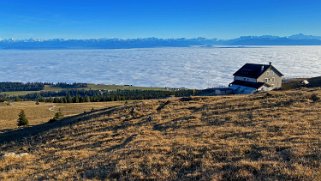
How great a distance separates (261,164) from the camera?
1472 cm

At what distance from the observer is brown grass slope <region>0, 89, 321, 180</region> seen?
1484 cm

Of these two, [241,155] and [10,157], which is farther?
[10,157]

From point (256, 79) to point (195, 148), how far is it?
67504 millimetres

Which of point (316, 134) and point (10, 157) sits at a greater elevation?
point (316, 134)

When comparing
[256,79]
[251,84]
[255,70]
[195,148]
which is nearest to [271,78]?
[255,70]

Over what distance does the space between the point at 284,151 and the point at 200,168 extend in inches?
169

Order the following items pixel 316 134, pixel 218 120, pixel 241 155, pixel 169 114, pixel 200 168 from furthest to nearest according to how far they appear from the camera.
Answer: pixel 169 114 → pixel 218 120 → pixel 316 134 → pixel 241 155 → pixel 200 168

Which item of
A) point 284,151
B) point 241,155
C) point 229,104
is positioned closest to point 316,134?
point 284,151

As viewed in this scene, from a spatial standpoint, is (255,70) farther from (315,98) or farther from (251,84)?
(315,98)

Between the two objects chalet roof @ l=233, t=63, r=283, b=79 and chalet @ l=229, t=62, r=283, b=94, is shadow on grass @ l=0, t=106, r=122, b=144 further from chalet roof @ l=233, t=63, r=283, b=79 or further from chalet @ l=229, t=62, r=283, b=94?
chalet roof @ l=233, t=63, r=283, b=79

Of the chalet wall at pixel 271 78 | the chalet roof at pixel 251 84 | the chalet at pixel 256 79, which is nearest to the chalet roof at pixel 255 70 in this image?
the chalet at pixel 256 79

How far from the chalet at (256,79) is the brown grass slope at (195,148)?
157ft

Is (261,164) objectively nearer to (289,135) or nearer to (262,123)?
(289,135)

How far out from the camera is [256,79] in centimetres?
8244
